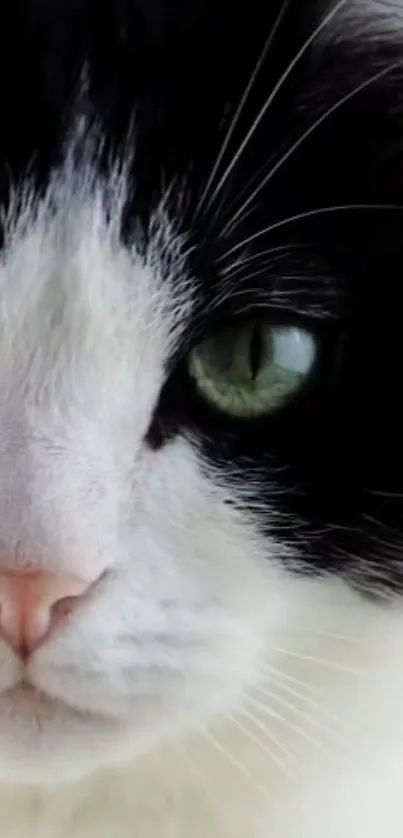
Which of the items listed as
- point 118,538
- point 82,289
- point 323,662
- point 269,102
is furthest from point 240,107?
point 323,662

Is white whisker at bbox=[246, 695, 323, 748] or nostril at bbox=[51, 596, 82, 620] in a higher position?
nostril at bbox=[51, 596, 82, 620]

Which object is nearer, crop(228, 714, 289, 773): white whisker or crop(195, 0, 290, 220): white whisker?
crop(195, 0, 290, 220): white whisker

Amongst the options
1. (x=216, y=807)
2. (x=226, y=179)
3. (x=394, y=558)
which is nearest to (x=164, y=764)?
(x=216, y=807)

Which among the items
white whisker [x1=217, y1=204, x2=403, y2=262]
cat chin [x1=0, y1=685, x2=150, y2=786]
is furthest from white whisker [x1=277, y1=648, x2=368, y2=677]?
white whisker [x1=217, y1=204, x2=403, y2=262]

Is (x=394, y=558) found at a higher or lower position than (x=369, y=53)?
lower

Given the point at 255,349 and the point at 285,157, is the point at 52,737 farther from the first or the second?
the point at 285,157

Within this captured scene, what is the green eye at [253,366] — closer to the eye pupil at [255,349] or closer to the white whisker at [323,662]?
the eye pupil at [255,349]

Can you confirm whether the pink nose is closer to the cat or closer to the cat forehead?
the cat

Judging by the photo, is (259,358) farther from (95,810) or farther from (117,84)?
(95,810)
